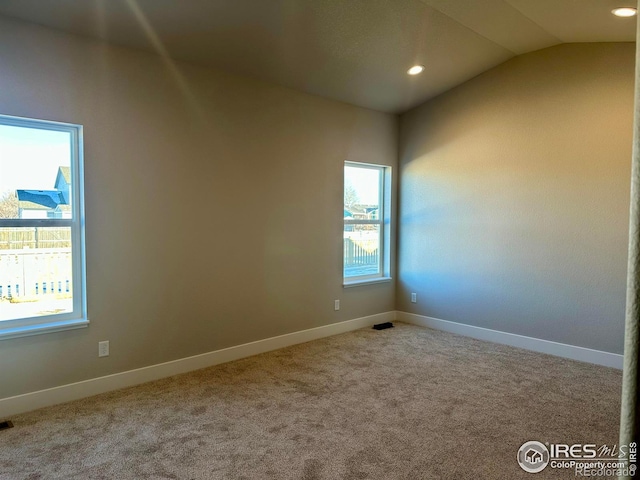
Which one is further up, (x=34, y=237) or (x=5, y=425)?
(x=34, y=237)

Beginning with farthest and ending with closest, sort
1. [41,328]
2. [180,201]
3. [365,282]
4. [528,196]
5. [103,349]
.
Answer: [365,282] < [528,196] < [180,201] < [103,349] < [41,328]

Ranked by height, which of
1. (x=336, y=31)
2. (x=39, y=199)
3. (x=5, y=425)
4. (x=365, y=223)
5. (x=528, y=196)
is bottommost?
(x=5, y=425)

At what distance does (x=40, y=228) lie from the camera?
304cm

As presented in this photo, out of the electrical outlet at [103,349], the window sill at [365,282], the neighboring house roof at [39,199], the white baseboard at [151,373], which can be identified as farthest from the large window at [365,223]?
the neighboring house roof at [39,199]

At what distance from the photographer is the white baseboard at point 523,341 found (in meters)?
3.90

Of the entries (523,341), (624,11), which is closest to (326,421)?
(523,341)

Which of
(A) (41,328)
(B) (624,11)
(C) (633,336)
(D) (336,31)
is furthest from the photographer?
(D) (336,31)

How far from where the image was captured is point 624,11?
3117mm

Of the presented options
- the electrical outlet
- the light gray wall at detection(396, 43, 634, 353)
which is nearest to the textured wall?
the electrical outlet

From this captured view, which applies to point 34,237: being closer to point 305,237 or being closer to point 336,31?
point 305,237

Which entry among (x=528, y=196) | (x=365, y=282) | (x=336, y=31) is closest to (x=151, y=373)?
(x=365, y=282)

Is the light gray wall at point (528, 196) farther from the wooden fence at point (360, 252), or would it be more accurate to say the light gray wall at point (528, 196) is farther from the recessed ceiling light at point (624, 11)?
the recessed ceiling light at point (624, 11)

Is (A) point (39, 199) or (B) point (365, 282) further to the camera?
(B) point (365, 282)

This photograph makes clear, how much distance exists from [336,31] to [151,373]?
3192 mm
